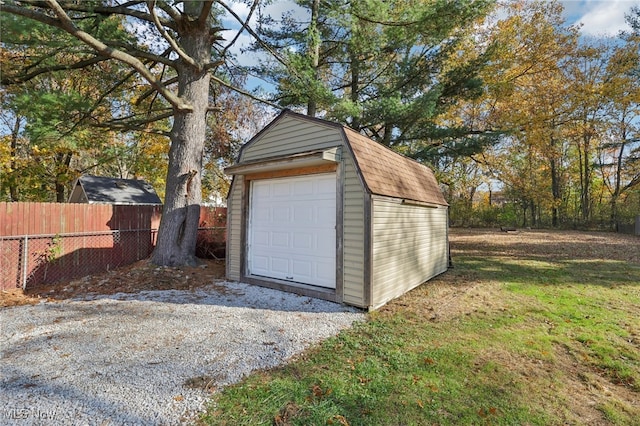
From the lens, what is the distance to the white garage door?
5332 millimetres

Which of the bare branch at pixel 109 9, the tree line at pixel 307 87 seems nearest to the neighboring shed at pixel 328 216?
the tree line at pixel 307 87

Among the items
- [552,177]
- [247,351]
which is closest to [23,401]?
[247,351]

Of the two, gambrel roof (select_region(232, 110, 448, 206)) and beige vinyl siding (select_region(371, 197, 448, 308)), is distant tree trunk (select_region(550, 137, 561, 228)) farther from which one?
gambrel roof (select_region(232, 110, 448, 206))

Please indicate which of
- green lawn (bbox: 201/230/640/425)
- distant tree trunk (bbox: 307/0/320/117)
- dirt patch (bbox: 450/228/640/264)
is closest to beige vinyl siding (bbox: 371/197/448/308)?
green lawn (bbox: 201/230/640/425)

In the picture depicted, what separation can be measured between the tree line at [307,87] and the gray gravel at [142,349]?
2.89m

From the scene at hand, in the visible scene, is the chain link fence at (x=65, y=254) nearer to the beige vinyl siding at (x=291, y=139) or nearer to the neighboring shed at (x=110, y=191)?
the beige vinyl siding at (x=291, y=139)

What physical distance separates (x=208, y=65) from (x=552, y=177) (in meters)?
A: 22.4

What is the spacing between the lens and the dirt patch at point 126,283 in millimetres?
5121

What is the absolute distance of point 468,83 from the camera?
1003cm

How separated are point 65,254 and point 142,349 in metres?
4.59

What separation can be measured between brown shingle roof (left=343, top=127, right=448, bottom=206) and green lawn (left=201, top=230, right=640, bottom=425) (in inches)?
78.3

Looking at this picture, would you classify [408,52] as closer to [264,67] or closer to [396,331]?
[264,67]

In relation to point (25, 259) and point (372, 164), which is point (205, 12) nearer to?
point (372, 164)

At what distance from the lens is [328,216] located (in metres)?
5.32
